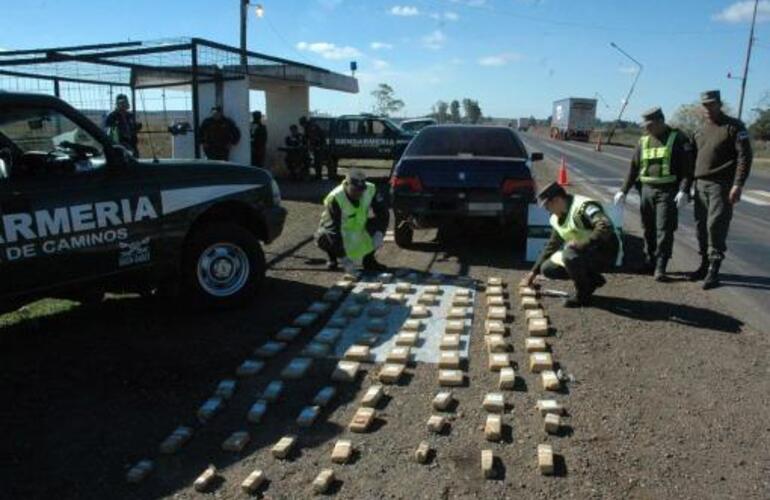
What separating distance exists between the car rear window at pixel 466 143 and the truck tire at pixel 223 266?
3656 mm

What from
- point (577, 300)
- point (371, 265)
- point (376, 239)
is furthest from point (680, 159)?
point (371, 265)

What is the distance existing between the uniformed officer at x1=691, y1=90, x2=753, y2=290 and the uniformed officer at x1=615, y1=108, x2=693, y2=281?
167mm

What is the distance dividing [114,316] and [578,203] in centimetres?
→ 415

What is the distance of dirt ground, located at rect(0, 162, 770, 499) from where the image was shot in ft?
11.2

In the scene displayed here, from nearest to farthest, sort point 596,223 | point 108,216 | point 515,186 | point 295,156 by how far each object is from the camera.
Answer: point 108,216 < point 596,223 < point 515,186 < point 295,156

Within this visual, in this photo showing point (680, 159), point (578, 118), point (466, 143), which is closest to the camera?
point (680, 159)

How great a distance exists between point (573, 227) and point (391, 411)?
117 inches

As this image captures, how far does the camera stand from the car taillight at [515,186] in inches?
334

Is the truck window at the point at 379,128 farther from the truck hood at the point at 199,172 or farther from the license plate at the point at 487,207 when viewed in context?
the truck hood at the point at 199,172

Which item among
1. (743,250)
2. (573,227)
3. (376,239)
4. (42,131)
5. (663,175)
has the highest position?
(42,131)

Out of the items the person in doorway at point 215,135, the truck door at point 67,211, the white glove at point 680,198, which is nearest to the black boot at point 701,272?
the white glove at point 680,198

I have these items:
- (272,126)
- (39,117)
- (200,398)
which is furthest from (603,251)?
(272,126)

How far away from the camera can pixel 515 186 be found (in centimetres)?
849

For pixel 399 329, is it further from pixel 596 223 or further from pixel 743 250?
pixel 743 250
